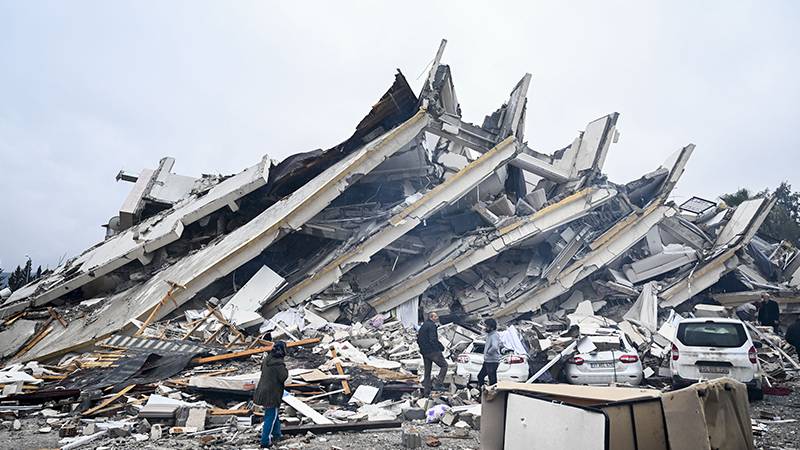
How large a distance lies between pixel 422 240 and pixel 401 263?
0.91 meters

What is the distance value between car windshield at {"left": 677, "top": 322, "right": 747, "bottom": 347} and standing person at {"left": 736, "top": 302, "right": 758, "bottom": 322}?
23.3ft

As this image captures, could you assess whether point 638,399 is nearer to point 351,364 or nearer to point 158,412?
point 158,412

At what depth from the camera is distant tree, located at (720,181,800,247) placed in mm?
35438

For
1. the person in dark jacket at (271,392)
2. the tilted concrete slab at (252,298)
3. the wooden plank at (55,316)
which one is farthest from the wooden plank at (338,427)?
the wooden plank at (55,316)

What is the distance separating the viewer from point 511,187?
17.0 meters

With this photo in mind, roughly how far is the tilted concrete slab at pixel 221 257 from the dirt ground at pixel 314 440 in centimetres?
490

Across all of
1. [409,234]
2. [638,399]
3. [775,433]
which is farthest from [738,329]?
[409,234]

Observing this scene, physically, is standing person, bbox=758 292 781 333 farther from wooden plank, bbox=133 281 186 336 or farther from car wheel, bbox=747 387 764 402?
wooden plank, bbox=133 281 186 336

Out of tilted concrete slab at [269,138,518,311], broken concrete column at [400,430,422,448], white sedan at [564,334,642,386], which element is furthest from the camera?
tilted concrete slab at [269,138,518,311]

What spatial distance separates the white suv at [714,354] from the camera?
26.7 feet

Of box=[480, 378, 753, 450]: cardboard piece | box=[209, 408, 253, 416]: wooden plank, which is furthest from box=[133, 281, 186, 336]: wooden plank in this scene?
box=[480, 378, 753, 450]: cardboard piece

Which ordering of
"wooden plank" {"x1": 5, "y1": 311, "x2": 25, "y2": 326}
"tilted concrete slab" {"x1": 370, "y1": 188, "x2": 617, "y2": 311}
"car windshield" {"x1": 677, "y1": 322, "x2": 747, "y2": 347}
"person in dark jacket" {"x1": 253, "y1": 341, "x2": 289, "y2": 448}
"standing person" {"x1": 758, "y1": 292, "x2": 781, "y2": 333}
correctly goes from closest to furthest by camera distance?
"person in dark jacket" {"x1": 253, "y1": 341, "x2": 289, "y2": 448} → "car windshield" {"x1": 677, "y1": 322, "x2": 747, "y2": 347} → "standing person" {"x1": 758, "y1": 292, "x2": 781, "y2": 333} → "wooden plank" {"x1": 5, "y1": 311, "x2": 25, "y2": 326} → "tilted concrete slab" {"x1": 370, "y1": 188, "x2": 617, "y2": 311}

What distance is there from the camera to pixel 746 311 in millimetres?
14789

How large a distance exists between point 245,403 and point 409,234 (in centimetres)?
853
